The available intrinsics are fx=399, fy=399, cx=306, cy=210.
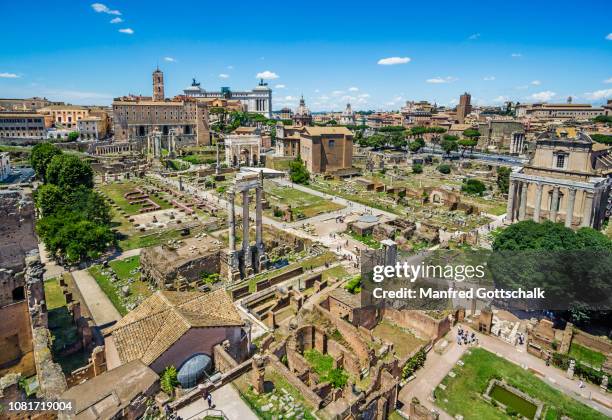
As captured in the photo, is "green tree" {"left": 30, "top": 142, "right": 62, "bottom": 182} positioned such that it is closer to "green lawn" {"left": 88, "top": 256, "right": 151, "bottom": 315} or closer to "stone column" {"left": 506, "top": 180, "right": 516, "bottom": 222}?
"green lawn" {"left": 88, "top": 256, "right": 151, "bottom": 315}

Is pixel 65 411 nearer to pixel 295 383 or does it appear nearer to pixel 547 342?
pixel 295 383

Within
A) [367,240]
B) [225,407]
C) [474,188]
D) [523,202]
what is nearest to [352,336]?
[225,407]

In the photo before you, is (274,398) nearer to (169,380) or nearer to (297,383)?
(297,383)

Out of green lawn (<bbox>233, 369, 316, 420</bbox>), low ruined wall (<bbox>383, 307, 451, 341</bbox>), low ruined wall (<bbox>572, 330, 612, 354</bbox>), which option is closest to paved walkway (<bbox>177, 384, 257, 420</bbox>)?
green lawn (<bbox>233, 369, 316, 420</bbox>)

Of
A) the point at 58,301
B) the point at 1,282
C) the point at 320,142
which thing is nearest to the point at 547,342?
the point at 1,282

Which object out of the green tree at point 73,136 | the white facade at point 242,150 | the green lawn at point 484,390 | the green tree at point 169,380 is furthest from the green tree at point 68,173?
the green tree at point 73,136

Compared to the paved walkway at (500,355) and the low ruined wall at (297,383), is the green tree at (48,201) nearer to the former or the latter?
the low ruined wall at (297,383)
